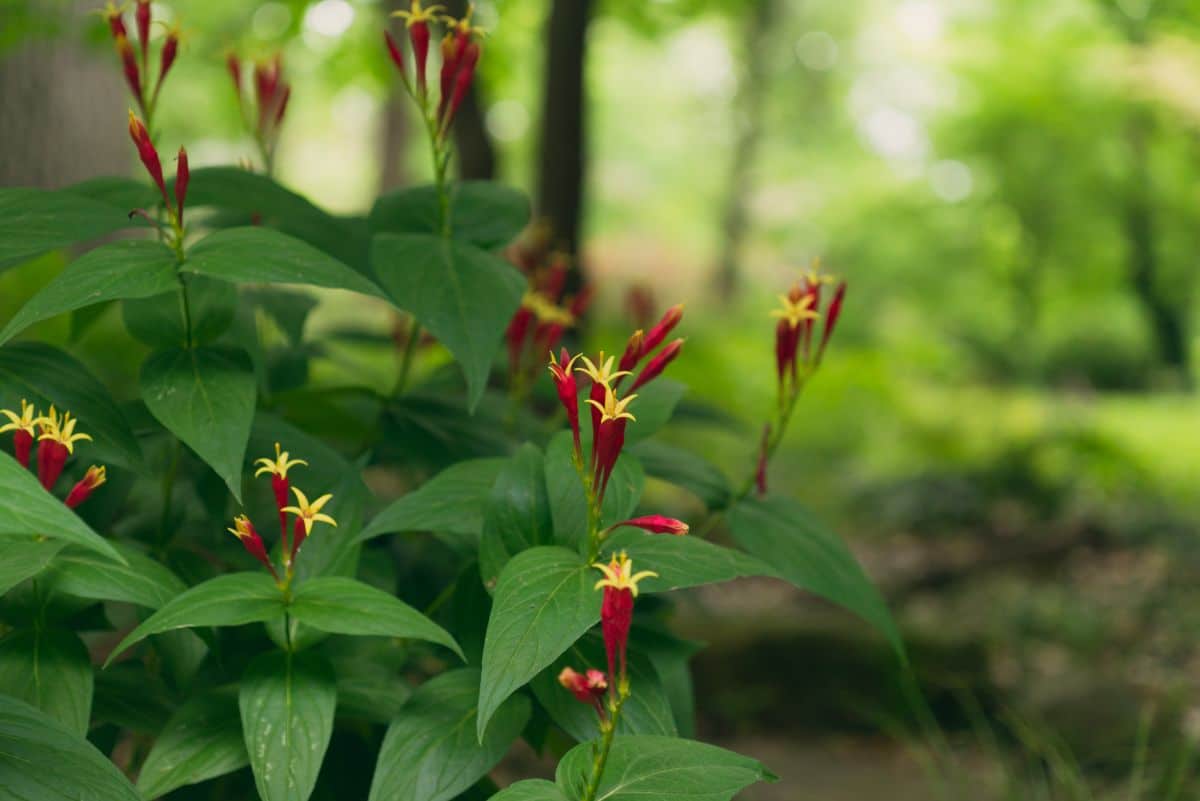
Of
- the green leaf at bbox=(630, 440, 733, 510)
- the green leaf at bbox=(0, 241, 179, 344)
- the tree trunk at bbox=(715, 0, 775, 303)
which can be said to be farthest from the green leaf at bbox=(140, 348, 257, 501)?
the tree trunk at bbox=(715, 0, 775, 303)

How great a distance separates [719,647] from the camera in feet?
12.7

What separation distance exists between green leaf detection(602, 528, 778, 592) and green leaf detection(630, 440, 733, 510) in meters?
0.28

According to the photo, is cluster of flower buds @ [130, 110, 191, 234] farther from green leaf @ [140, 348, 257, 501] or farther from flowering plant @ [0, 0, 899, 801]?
green leaf @ [140, 348, 257, 501]

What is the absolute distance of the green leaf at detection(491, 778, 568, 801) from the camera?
915 millimetres

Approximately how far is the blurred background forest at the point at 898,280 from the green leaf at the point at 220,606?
0.83 metres

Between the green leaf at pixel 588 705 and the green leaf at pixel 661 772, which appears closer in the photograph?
the green leaf at pixel 661 772

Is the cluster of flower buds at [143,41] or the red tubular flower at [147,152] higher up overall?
the cluster of flower buds at [143,41]

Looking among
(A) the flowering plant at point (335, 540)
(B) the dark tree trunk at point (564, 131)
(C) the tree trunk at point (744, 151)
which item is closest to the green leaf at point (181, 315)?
(A) the flowering plant at point (335, 540)

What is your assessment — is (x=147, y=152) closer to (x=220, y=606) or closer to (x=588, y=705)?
(x=220, y=606)

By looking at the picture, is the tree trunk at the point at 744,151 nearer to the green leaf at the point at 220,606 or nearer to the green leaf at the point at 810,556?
the green leaf at the point at 810,556

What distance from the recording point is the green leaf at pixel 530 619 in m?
0.90

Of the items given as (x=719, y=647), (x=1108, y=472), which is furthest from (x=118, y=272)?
(x=1108, y=472)

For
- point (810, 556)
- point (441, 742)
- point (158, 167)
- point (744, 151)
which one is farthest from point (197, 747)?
point (744, 151)

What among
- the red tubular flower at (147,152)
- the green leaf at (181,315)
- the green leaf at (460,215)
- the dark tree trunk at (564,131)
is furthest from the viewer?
the dark tree trunk at (564,131)
